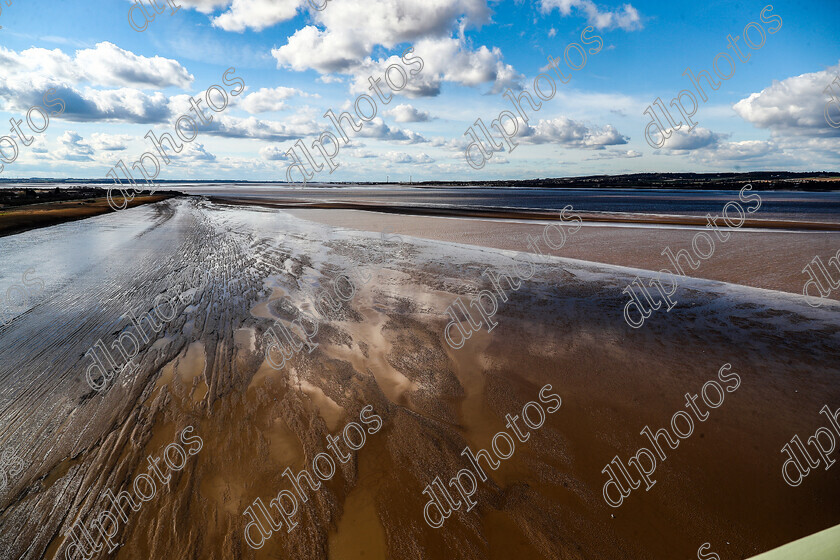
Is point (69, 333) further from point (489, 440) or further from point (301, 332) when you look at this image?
point (489, 440)

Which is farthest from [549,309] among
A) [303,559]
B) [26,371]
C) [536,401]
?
[26,371]

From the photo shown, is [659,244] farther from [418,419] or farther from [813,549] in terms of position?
[813,549]

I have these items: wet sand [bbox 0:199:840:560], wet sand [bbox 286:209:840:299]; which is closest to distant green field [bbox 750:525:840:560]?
wet sand [bbox 0:199:840:560]

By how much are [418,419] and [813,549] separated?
12.3 ft

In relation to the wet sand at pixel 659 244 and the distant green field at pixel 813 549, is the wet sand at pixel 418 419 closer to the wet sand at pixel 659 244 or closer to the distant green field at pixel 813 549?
the distant green field at pixel 813 549

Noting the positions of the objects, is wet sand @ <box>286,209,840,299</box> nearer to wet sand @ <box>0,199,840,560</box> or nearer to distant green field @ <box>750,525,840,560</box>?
wet sand @ <box>0,199,840,560</box>

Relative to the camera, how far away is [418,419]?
5.14 m

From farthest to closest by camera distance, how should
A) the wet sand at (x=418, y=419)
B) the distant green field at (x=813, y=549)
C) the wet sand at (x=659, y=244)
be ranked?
1. the wet sand at (x=659, y=244)
2. the wet sand at (x=418, y=419)
3. the distant green field at (x=813, y=549)

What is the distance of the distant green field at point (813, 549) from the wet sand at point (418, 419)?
840mm

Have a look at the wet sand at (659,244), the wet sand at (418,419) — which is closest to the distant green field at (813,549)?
the wet sand at (418,419)

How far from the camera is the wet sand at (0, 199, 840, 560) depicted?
3525 mm

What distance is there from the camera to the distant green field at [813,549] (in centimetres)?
264

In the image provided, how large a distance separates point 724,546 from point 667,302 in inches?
311

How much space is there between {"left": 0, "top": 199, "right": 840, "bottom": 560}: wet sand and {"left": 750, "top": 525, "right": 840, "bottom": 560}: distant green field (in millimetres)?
840
